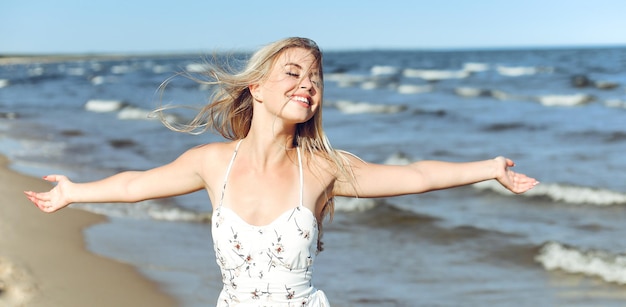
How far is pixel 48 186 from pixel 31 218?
204 centimetres

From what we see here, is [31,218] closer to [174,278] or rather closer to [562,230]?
[174,278]

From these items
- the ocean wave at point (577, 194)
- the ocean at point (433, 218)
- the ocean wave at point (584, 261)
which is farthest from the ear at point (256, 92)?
the ocean wave at point (577, 194)

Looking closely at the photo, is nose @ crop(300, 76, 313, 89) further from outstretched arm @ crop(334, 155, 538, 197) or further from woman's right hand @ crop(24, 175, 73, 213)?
woman's right hand @ crop(24, 175, 73, 213)

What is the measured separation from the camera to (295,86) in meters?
2.99

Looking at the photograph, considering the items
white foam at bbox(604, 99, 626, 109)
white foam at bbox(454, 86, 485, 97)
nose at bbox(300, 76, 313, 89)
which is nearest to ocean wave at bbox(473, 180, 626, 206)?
nose at bbox(300, 76, 313, 89)

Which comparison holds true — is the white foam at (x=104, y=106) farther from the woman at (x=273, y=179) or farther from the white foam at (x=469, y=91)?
the woman at (x=273, y=179)

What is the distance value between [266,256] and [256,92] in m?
0.65

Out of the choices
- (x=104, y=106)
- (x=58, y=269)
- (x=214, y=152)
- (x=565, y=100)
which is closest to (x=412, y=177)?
(x=214, y=152)

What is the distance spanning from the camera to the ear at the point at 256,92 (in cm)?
312

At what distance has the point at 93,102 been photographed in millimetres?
23016

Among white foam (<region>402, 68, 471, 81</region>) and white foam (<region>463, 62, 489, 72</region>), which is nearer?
white foam (<region>402, 68, 471, 81</region>)

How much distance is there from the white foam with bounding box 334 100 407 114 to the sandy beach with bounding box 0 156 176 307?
12.5m

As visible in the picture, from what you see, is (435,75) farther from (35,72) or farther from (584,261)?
(584,261)

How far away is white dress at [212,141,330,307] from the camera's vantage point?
289cm
